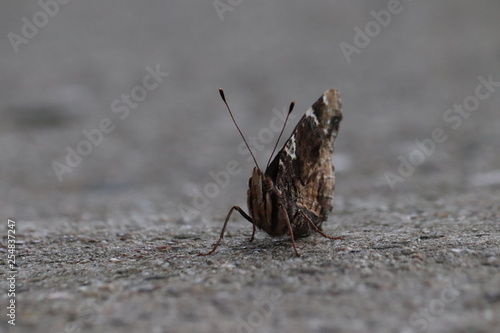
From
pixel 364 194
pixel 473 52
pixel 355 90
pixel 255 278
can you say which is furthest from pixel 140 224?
pixel 473 52

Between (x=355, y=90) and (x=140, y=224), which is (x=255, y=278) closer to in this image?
(x=140, y=224)

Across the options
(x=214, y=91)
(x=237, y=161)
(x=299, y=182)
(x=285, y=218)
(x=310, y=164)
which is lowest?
(x=285, y=218)

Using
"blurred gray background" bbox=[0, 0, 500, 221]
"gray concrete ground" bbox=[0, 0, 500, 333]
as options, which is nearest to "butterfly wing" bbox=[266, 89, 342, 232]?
"gray concrete ground" bbox=[0, 0, 500, 333]

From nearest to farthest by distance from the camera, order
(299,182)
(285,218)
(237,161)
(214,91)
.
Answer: (285,218) < (299,182) < (237,161) < (214,91)

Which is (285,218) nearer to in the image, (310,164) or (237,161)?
(310,164)

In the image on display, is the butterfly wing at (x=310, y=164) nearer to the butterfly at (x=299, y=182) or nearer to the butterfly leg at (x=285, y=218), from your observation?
the butterfly at (x=299, y=182)

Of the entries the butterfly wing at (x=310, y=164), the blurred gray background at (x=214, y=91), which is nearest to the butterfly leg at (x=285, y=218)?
the butterfly wing at (x=310, y=164)

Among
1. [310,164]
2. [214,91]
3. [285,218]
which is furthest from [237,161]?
[285,218]
